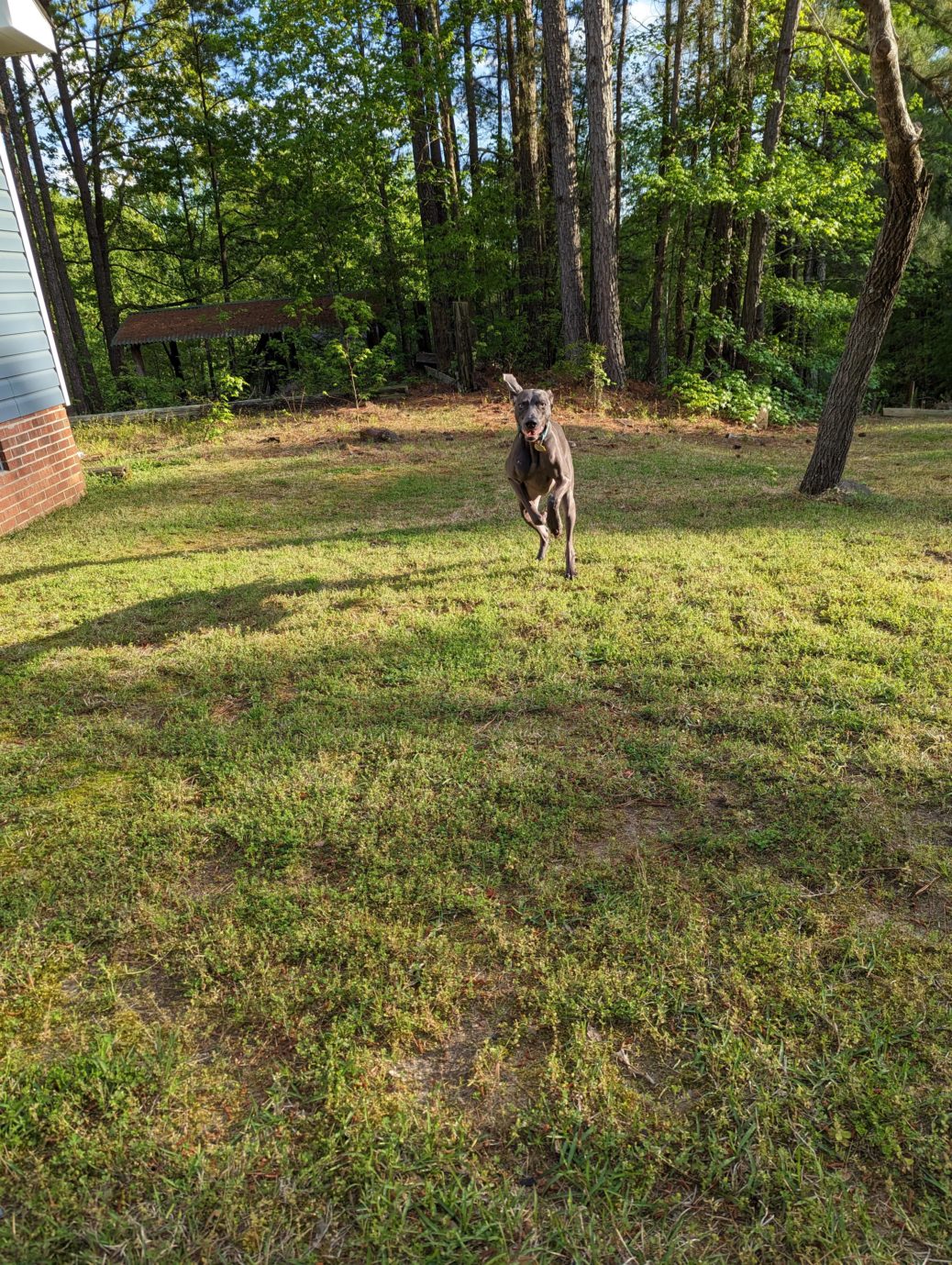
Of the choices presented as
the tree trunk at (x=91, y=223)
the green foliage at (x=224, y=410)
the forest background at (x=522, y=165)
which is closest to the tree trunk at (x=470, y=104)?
the forest background at (x=522, y=165)

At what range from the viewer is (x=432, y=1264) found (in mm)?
1496

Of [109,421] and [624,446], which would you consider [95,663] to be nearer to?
[624,446]

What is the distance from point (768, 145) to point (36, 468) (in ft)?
47.8

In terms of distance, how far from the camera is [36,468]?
7.49m

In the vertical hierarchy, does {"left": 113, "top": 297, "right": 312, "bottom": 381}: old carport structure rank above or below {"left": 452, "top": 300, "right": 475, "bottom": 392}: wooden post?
above

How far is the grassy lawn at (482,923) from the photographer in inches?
63.5

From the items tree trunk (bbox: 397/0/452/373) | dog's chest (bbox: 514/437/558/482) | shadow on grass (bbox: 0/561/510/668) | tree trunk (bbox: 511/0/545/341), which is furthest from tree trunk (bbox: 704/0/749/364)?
shadow on grass (bbox: 0/561/510/668)

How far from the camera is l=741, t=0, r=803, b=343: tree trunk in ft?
42.5

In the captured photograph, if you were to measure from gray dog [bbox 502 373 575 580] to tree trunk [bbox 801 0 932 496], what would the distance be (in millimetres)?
3611

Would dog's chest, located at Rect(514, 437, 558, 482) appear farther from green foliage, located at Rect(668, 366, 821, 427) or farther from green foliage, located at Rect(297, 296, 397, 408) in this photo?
green foliage, located at Rect(668, 366, 821, 427)

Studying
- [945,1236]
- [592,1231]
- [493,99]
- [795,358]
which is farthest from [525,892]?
[493,99]

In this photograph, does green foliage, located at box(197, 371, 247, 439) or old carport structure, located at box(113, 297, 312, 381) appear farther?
old carport structure, located at box(113, 297, 312, 381)

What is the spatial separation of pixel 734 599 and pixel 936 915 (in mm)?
2856

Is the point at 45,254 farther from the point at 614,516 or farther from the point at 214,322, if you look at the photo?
the point at 614,516
